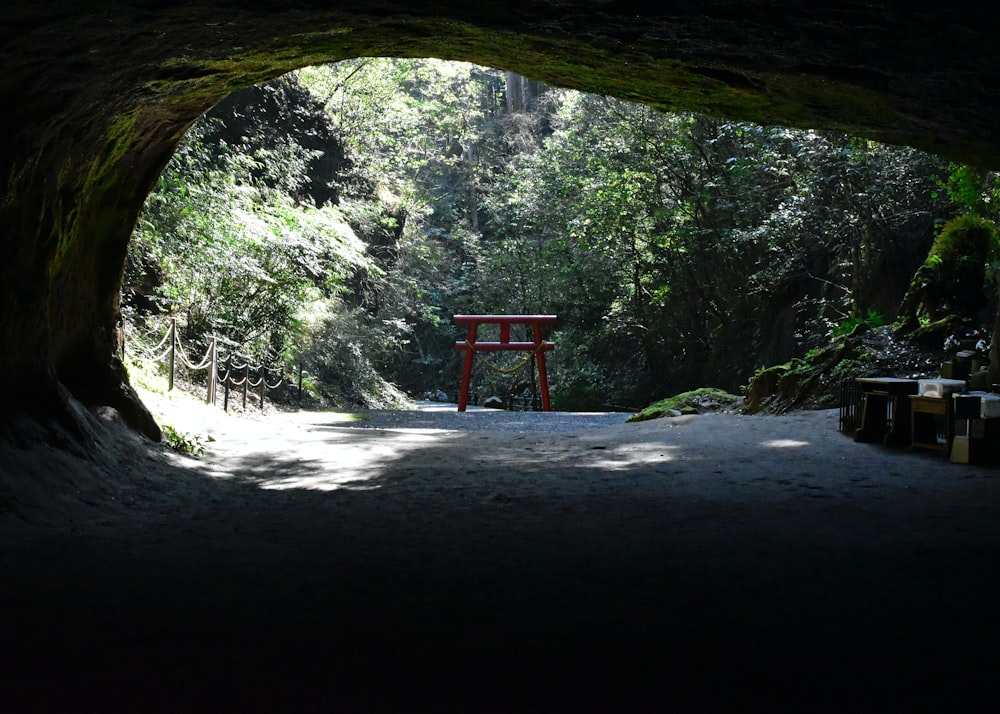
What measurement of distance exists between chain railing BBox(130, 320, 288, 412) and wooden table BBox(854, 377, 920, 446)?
7.87 m

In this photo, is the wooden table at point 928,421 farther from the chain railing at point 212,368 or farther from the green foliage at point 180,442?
the chain railing at point 212,368

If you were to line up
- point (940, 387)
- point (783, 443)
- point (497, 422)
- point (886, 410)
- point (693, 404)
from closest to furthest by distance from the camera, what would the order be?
point (940, 387) < point (886, 410) < point (783, 443) < point (693, 404) < point (497, 422)

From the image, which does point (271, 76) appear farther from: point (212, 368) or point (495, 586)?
point (212, 368)

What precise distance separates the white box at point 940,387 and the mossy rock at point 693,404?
19.0 ft

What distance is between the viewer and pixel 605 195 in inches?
882

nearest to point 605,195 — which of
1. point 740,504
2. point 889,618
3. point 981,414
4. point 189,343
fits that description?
point 189,343

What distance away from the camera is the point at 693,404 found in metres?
14.5

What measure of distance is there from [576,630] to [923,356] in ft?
31.0

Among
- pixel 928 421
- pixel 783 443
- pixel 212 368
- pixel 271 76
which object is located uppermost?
pixel 271 76

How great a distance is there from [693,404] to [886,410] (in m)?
5.67

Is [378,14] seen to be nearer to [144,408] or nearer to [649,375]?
[144,408]

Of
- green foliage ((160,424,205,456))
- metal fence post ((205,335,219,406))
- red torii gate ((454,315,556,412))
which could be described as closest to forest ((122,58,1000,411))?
metal fence post ((205,335,219,406))

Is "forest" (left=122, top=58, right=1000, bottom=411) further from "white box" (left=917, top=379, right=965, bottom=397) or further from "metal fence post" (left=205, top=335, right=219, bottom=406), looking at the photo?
"white box" (left=917, top=379, right=965, bottom=397)

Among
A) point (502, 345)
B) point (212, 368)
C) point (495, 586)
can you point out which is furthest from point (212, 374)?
point (495, 586)
